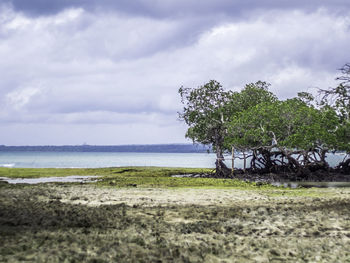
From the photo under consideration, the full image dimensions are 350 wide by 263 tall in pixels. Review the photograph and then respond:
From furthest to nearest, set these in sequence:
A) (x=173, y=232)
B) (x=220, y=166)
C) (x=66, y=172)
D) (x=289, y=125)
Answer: (x=66, y=172) < (x=220, y=166) < (x=289, y=125) < (x=173, y=232)

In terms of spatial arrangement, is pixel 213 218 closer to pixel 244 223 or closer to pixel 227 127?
pixel 244 223

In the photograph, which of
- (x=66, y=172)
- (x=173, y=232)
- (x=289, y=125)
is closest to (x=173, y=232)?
(x=173, y=232)

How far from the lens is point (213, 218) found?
422 inches

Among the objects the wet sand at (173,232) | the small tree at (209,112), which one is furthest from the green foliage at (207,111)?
the wet sand at (173,232)

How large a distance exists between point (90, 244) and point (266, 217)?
5453 millimetres

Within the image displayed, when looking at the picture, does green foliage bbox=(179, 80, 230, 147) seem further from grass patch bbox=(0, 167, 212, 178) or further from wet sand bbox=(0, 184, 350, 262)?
wet sand bbox=(0, 184, 350, 262)

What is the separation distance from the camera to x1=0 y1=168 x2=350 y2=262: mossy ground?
23.3ft

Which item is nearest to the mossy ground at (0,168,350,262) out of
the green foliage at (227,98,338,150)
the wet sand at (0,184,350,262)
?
the wet sand at (0,184,350,262)

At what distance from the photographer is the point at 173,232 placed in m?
8.95

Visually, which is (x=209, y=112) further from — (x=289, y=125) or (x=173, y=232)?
(x=173, y=232)

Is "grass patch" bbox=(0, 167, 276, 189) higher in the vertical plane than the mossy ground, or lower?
lower

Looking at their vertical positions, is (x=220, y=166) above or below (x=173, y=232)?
above

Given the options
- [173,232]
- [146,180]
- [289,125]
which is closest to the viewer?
[173,232]

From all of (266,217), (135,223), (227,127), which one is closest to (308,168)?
(227,127)
